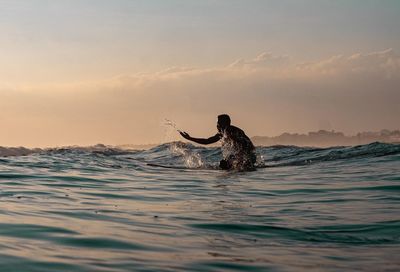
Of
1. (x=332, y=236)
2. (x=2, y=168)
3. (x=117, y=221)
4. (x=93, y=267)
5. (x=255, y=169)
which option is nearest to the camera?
(x=93, y=267)

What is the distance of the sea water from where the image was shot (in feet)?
18.0

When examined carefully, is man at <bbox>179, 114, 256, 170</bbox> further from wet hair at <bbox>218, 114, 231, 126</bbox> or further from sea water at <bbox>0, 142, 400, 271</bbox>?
sea water at <bbox>0, 142, 400, 271</bbox>

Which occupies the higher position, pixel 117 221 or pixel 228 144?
pixel 228 144

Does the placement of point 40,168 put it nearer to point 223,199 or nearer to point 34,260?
point 223,199

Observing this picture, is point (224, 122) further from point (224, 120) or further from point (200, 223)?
point (200, 223)

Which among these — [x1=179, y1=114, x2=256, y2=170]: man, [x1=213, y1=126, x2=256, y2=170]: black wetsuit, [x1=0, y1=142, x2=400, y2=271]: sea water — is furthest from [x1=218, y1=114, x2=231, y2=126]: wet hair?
[x1=0, y1=142, x2=400, y2=271]: sea water

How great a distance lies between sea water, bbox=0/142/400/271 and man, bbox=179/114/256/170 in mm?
3239

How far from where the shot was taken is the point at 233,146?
18.2 metres

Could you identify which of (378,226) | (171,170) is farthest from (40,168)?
(378,226)

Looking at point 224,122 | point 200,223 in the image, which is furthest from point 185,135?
point 200,223

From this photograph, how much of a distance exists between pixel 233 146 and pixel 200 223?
10.5m

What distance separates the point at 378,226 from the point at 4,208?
203 inches

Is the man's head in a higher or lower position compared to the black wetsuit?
higher

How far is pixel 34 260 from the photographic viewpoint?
5211 millimetres
